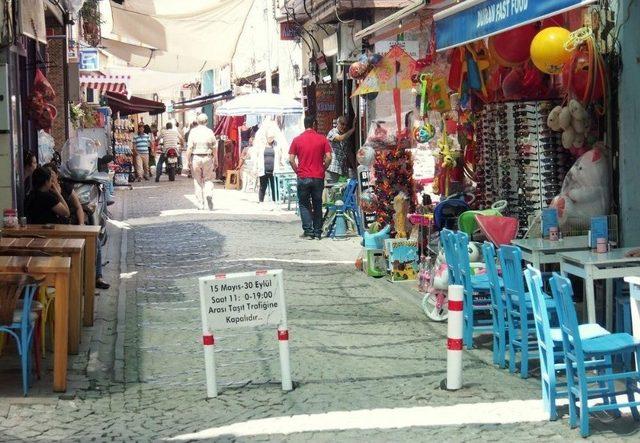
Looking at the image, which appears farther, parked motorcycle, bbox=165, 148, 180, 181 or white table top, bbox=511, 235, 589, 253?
parked motorcycle, bbox=165, 148, 180, 181

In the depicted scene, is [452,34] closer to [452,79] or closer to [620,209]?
[452,79]

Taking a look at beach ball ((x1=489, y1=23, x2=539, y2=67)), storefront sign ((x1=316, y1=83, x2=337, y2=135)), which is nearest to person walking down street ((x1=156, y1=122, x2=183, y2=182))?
storefront sign ((x1=316, y1=83, x2=337, y2=135))

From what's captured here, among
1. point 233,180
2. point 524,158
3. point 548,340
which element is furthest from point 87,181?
point 233,180

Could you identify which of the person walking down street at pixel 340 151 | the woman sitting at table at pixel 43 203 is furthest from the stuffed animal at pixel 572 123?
the person walking down street at pixel 340 151

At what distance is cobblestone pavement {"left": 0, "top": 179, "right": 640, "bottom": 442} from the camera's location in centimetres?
729

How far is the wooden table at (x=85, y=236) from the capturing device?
10.9m

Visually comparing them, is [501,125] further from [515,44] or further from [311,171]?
[311,171]

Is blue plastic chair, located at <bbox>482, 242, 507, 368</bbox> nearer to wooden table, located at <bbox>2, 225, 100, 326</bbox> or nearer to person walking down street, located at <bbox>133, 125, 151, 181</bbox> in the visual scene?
wooden table, located at <bbox>2, 225, 100, 326</bbox>

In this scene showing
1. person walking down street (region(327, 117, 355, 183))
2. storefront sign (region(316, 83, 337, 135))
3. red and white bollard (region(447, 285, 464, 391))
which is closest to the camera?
red and white bollard (region(447, 285, 464, 391))

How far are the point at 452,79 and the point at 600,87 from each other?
150 inches

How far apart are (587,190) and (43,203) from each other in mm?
5821

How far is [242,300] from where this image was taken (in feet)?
27.3

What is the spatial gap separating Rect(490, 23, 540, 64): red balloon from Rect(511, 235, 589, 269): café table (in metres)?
2.86

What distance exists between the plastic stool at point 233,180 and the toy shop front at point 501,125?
56.4 ft
